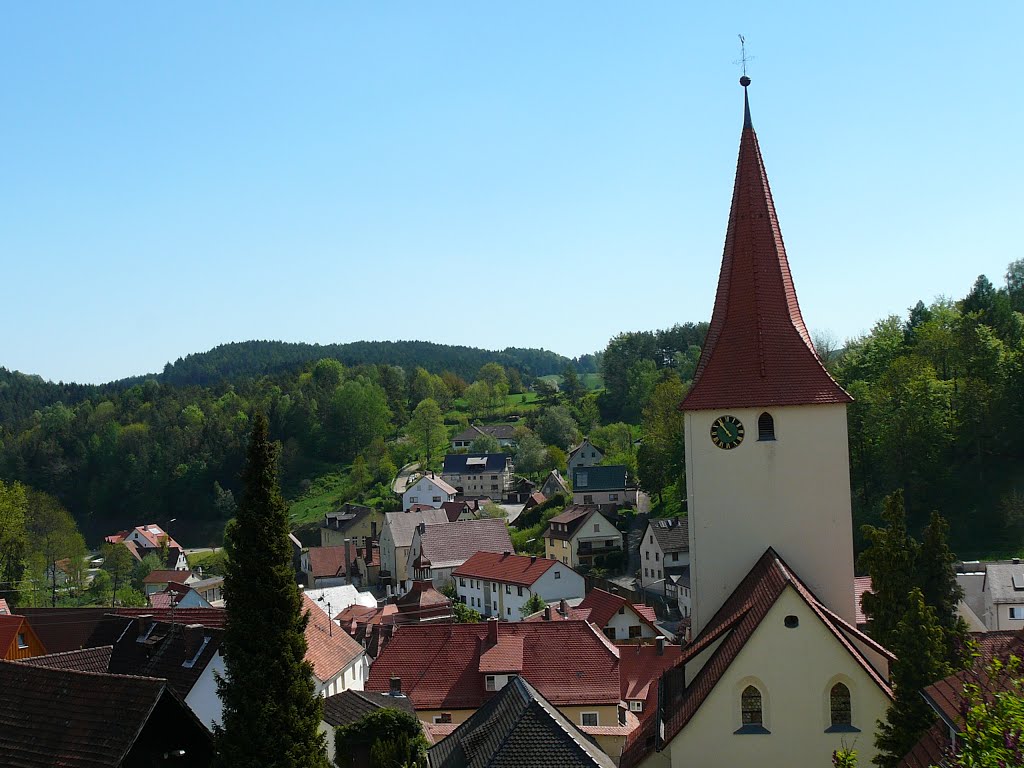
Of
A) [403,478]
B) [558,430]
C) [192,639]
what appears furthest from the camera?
[558,430]

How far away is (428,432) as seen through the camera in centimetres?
13462

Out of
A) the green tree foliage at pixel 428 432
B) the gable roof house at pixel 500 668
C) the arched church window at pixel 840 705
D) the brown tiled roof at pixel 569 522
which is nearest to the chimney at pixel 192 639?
the gable roof house at pixel 500 668

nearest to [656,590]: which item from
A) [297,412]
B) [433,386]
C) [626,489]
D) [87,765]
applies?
[626,489]

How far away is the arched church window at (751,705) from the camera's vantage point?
1778cm

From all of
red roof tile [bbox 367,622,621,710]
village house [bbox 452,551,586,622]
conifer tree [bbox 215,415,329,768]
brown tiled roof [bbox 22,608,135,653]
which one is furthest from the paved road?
conifer tree [bbox 215,415,329,768]

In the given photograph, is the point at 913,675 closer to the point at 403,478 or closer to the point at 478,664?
the point at 478,664

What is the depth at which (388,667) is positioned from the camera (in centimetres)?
3438

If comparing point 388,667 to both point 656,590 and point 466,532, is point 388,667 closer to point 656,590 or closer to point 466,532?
point 656,590

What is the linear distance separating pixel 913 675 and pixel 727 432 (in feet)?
24.2

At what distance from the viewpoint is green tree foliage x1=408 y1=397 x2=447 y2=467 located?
5285 inches

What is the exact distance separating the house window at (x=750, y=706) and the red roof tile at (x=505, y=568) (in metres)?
40.8

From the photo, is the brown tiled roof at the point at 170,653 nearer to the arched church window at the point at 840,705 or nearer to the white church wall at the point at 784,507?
the white church wall at the point at 784,507

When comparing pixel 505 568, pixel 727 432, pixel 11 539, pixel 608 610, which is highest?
pixel 727 432

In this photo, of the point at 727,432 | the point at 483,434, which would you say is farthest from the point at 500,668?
the point at 483,434
